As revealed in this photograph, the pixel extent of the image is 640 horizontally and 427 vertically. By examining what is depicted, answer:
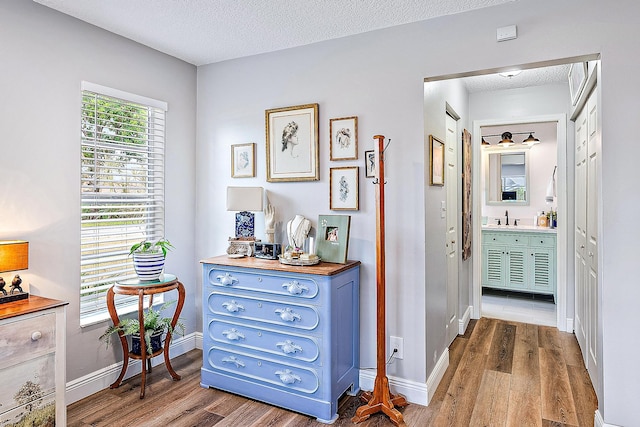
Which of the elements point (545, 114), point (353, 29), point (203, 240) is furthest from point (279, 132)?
point (545, 114)

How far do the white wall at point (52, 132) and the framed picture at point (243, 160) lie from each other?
0.86 m

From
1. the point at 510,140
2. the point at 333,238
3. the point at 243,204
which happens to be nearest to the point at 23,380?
the point at 243,204

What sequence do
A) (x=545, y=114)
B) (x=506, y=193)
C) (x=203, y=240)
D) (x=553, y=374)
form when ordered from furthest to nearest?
(x=506, y=193) < (x=545, y=114) < (x=203, y=240) < (x=553, y=374)

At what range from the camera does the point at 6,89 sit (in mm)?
2357

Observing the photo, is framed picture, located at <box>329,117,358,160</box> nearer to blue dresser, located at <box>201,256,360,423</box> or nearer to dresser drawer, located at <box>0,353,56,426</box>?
blue dresser, located at <box>201,256,360,423</box>

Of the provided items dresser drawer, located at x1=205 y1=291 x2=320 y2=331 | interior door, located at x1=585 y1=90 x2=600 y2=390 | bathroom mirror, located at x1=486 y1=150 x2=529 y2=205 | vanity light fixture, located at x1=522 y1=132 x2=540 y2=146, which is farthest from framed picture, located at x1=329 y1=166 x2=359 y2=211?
bathroom mirror, located at x1=486 y1=150 x2=529 y2=205

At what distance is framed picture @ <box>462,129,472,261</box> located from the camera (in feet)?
13.7

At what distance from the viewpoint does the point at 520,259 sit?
5.40 m

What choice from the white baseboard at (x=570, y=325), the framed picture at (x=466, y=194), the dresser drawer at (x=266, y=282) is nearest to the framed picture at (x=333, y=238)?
the dresser drawer at (x=266, y=282)

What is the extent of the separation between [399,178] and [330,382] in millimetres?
1428

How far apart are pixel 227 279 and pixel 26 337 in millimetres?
1184

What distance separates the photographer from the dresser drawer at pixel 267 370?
2.57 meters

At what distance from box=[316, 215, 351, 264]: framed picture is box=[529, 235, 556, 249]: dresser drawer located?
361 centimetres

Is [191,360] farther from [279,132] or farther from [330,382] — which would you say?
[279,132]
